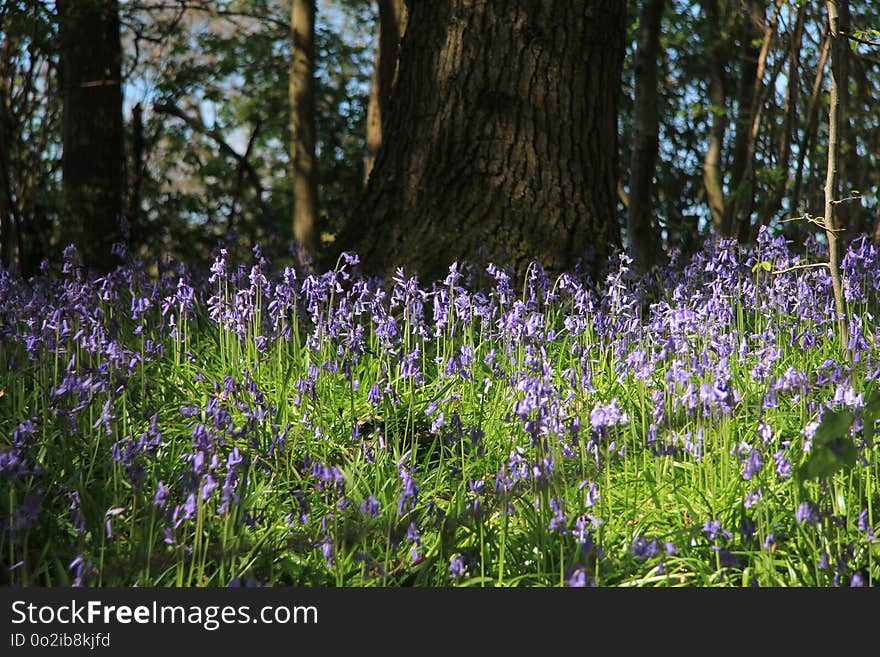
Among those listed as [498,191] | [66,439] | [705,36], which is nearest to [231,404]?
[66,439]

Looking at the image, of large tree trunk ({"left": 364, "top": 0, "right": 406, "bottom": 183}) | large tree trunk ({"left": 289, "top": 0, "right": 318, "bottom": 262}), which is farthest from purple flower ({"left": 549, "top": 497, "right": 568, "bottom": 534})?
large tree trunk ({"left": 289, "top": 0, "right": 318, "bottom": 262})

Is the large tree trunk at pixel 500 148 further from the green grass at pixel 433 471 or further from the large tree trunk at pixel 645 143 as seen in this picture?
the green grass at pixel 433 471

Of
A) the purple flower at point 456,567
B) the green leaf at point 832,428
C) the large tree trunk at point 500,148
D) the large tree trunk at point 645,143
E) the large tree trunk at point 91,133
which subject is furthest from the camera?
the large tree trunk at point 91,133

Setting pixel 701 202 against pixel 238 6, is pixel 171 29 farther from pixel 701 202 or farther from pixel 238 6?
pixel 701 202

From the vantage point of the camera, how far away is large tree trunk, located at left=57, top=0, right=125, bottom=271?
8852 millimetres

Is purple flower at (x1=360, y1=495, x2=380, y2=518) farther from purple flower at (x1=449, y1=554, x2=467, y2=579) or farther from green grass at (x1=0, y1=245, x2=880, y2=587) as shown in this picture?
purple flower at (x1=449, y1=554, x2=467, y2=579)

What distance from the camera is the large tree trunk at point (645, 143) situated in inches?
260

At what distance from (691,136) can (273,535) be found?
1247 cm

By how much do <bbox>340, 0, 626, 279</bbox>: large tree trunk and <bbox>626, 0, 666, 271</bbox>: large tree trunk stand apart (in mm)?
884

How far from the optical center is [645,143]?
22.4 ft

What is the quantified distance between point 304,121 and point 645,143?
5.19 metres

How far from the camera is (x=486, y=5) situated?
5609 millimetres

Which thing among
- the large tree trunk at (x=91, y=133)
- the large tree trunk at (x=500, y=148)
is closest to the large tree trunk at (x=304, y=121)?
the large tree trunk at (x=91, y=133)

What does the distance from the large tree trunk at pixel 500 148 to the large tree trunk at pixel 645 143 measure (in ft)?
2.90
